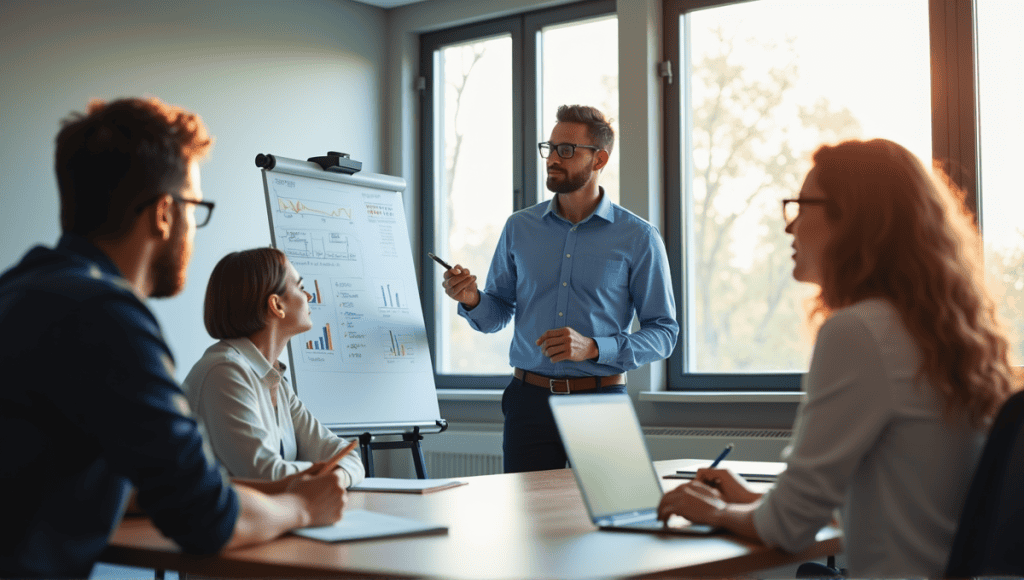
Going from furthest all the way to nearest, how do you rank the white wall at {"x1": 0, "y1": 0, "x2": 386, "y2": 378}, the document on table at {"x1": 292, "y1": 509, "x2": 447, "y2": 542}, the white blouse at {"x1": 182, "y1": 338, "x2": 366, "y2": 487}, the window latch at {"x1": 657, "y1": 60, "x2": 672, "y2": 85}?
the window latch at {"x1": 657, "y1": 60, "x2": 672, "y2": 85} → the white wall at {"x1": 0, "y1": 0, "x2": 386, "y2": 378} → the white blouse at {"x1": 182, "y1": 338, "x2": 366, "y2": 487} → the document on table at {"x1": 292, "y1": 509, "x2": 447, "y2": 542}

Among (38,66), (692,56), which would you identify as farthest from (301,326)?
(692,56)

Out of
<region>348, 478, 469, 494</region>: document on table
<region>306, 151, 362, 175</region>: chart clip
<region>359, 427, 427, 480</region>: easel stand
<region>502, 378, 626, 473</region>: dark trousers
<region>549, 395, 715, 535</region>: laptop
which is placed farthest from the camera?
<region>306, 151, 362, 175</region>: chart clip

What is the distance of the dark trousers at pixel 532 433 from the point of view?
10.6 feet

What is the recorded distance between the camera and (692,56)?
4.40 metres

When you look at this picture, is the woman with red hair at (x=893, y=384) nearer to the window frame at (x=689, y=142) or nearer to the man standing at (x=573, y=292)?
the man standing at (x=573, y=292)

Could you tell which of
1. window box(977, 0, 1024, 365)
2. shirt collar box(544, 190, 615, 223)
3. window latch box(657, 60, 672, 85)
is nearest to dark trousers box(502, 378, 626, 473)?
shirt collar box(544, 190, 615, 223)

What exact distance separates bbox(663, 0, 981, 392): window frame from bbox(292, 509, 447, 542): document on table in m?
2.81

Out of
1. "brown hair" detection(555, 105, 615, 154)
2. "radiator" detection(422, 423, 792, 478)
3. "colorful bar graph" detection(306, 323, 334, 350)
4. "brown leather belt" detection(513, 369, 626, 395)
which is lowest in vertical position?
"radiator" detection(422, 423, 792, 478)

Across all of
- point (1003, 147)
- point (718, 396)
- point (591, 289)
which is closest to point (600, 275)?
point (591, 289)

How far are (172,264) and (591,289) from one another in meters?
2.12

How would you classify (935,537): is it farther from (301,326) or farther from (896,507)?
(301,326)

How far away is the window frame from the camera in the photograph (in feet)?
12.0

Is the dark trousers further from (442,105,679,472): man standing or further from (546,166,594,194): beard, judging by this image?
(546,166,594,194): beard

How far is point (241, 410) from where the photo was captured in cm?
196
